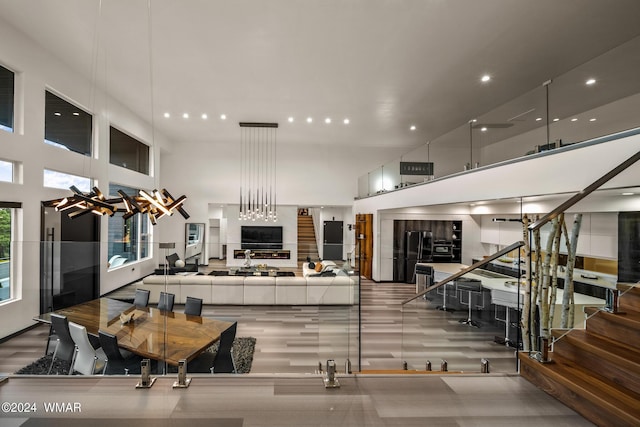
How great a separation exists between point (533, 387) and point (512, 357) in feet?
8.54

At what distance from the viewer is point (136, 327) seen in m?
2.65

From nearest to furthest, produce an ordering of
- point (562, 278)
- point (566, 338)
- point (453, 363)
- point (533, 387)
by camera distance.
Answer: point (533, 387) < point (566, 338) < point (562, 278) < point (453, 363)

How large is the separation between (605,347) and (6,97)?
759cm

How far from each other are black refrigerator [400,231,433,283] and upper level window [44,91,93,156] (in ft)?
27.8

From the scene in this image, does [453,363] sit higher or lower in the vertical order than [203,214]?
lower

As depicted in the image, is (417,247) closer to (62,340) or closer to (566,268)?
(566,268)

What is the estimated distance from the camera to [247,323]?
5289 mm

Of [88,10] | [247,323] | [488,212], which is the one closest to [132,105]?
[88,10]

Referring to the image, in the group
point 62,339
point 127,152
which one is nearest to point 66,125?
point 127,152

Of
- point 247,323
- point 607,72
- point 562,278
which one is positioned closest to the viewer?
point 562,278

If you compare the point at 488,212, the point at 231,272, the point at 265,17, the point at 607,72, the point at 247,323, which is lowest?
the point at 247,323

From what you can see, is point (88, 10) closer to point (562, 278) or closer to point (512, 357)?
point (562, 278)

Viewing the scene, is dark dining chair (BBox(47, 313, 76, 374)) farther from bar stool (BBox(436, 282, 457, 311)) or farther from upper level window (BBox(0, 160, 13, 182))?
bar stool (BBox(436, 282, 457, 311))

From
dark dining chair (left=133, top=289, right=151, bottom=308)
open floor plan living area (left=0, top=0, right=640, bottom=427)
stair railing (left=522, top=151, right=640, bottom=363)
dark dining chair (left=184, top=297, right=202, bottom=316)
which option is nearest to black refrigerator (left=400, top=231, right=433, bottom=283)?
open floor plan living area (left=0, top=0, right=640, bottom=427)
